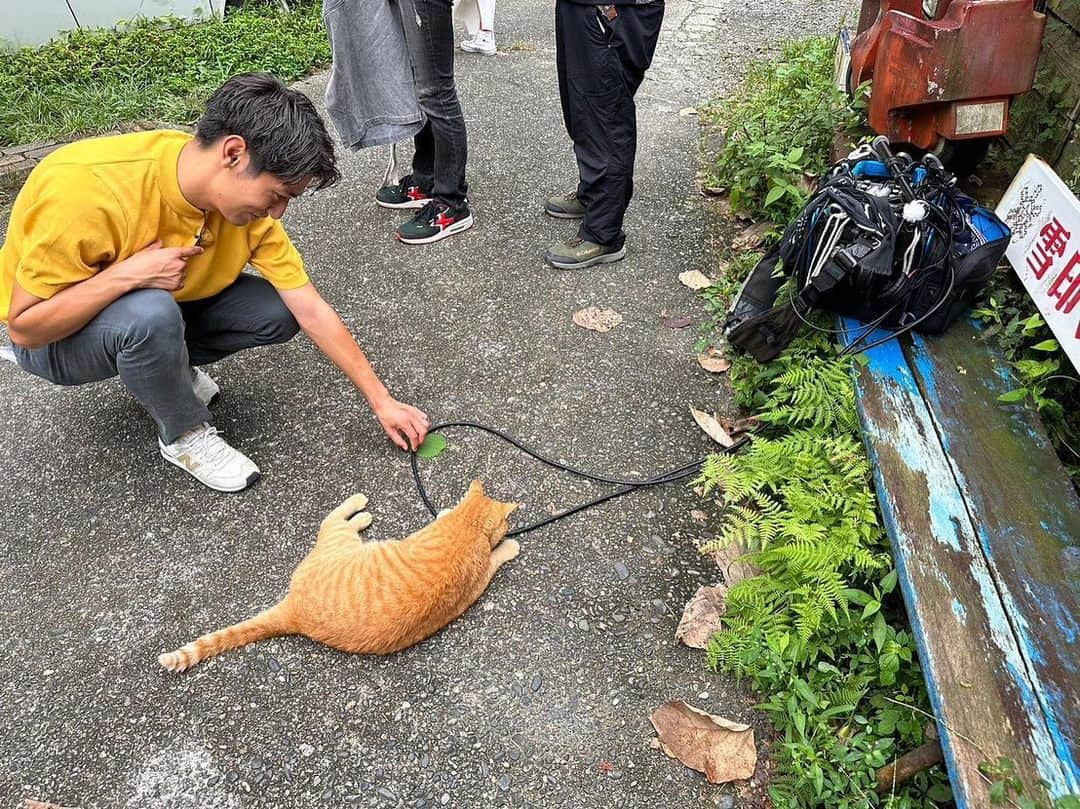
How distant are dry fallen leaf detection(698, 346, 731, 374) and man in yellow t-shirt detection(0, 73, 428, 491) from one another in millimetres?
1435

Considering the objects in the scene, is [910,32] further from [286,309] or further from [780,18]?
[780,18]

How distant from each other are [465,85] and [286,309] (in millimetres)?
3848

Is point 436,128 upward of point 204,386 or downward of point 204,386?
upward

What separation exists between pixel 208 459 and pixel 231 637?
0.75 meters

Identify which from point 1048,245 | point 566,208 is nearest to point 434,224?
point 566,208

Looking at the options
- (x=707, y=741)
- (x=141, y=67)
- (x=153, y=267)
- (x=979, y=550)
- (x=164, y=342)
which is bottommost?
(x=707, y=741)

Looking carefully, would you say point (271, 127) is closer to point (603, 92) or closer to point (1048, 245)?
point (603, 92)

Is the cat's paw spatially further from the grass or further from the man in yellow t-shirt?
the grass

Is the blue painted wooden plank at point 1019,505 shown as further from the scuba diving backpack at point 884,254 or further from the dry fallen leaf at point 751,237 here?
the dry fallen leaf at point 751,237

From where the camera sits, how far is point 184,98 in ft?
17.2

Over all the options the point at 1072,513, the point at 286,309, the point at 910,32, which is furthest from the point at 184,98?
the point at 1072,513

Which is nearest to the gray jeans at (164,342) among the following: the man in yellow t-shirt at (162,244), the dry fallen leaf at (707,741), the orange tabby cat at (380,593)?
the man in yellow t-shirt at (162,244)

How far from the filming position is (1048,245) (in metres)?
2.41

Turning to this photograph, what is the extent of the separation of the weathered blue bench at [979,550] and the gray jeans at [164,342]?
87.3 inches
